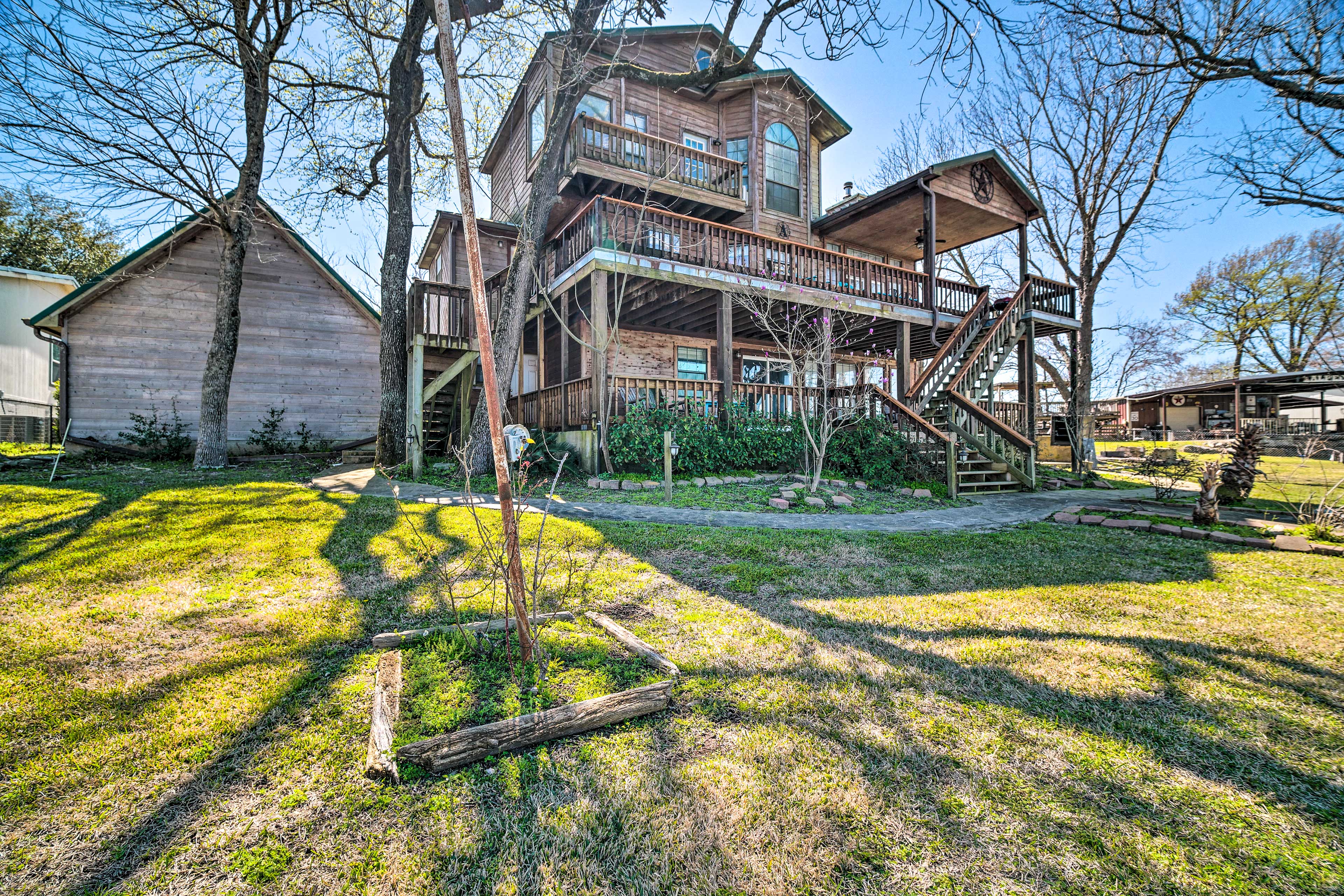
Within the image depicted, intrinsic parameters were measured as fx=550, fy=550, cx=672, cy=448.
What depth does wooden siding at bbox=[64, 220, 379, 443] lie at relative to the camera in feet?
39.5

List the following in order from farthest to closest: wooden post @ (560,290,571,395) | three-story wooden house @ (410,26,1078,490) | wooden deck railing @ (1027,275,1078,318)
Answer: wooden deck railing @ (1027,275,1078,318) < wooden post @ (560,290,571,395) < three-story wooden house @ (410,26,1078,490)

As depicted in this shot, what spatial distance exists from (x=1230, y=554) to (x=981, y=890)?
5.62 metres

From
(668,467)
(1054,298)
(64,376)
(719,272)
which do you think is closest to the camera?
(668,467)

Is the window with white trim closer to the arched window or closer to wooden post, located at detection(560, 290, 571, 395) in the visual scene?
wooden post, located at detection(560, 290, 571, 395)

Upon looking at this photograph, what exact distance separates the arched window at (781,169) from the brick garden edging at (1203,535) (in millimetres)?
11116

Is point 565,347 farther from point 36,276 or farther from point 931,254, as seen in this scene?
point 36,276

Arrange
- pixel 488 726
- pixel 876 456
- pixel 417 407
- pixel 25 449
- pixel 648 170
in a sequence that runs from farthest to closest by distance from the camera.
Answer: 1. pixel 25 449
2. pixel 648 170
3. pixel 417 407
4. pixel 876 456
5. pixel 488 726

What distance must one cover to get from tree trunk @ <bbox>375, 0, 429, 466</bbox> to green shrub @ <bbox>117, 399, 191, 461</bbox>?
4757 millimetres

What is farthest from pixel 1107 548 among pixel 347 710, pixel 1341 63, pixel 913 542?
pixel 1341 63

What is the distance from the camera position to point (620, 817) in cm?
166

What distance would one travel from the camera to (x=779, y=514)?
717cm

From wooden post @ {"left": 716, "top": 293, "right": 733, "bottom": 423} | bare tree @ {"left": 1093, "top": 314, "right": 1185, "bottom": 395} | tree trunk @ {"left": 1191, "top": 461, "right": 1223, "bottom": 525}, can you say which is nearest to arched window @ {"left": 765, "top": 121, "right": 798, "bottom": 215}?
wooden post @ {"left": 716, "top": 293, "right": 733, "bottom": 423}

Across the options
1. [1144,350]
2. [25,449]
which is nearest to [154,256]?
[25,449]

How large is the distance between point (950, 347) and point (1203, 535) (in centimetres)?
724
